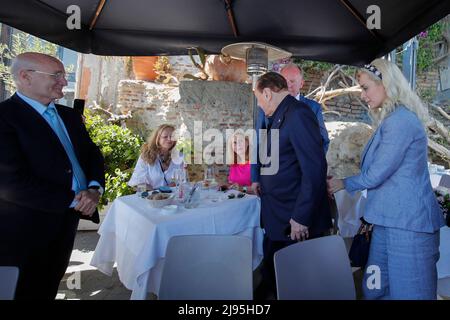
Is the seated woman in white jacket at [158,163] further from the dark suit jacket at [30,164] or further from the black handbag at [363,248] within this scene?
the black handbag at [363,248]

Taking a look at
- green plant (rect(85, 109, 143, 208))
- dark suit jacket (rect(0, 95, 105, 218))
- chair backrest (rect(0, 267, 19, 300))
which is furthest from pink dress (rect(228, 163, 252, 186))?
chair backrest (rect(0, 267, 19, 300))

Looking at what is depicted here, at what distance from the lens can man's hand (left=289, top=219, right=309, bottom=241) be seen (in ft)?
5.98

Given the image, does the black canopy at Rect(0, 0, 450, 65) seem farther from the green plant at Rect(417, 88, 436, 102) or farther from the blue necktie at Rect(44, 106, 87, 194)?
the green plant at Rect(417, 88, 436, 102)

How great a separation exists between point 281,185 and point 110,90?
754cm

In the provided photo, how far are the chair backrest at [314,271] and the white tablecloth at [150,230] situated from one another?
39.9 inches

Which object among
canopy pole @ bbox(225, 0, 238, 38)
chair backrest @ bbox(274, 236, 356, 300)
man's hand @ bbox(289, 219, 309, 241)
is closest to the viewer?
chair backrest @ bbox(274, 236, 356, 300)

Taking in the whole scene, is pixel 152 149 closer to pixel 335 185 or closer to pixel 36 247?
pixel 36 247

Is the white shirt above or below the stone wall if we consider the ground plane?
below

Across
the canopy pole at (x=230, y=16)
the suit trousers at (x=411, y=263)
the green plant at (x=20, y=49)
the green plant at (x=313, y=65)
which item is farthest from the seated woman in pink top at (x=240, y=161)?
the green plant at (x=20, y=49)

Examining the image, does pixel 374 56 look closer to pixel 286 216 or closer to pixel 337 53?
pixel 337 53

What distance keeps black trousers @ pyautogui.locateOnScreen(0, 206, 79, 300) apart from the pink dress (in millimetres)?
2230

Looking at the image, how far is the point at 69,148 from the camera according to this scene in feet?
6.44

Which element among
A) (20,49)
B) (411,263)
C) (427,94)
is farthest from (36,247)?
(427,94)

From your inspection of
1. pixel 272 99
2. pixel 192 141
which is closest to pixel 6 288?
pixel 272 99
